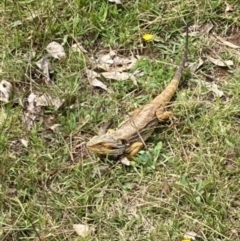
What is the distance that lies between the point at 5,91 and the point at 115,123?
750mm

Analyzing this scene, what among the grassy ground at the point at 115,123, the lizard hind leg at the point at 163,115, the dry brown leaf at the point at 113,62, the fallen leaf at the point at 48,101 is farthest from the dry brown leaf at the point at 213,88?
the fallen leaf at the point at 48,101

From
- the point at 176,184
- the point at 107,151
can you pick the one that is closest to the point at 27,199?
the point at 107,151

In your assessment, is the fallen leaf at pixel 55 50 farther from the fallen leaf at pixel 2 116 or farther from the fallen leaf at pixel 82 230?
the fallen leaf at pixel 82 230

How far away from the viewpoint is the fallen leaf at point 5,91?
4863 millimetres

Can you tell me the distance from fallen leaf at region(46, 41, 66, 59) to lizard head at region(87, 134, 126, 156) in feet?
2.87

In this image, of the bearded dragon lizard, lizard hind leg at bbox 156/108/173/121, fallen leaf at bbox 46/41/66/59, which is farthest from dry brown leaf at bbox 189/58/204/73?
fallen leaf at bbox 46/41/66/59

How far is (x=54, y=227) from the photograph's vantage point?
13.8 feet

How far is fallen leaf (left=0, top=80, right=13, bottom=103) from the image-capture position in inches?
191

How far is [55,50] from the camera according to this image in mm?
5152

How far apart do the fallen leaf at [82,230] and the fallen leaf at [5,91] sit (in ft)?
3.50

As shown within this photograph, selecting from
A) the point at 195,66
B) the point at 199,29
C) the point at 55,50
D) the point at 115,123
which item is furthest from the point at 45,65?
the point at 199,29

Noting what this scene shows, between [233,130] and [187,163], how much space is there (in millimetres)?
395

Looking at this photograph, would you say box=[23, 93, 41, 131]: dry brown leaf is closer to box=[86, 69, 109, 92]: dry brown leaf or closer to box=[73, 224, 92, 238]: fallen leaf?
box=[86, 69, 109, 92]: dry brown leaf

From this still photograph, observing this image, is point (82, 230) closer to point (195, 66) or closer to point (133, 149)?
point (133, 149)
